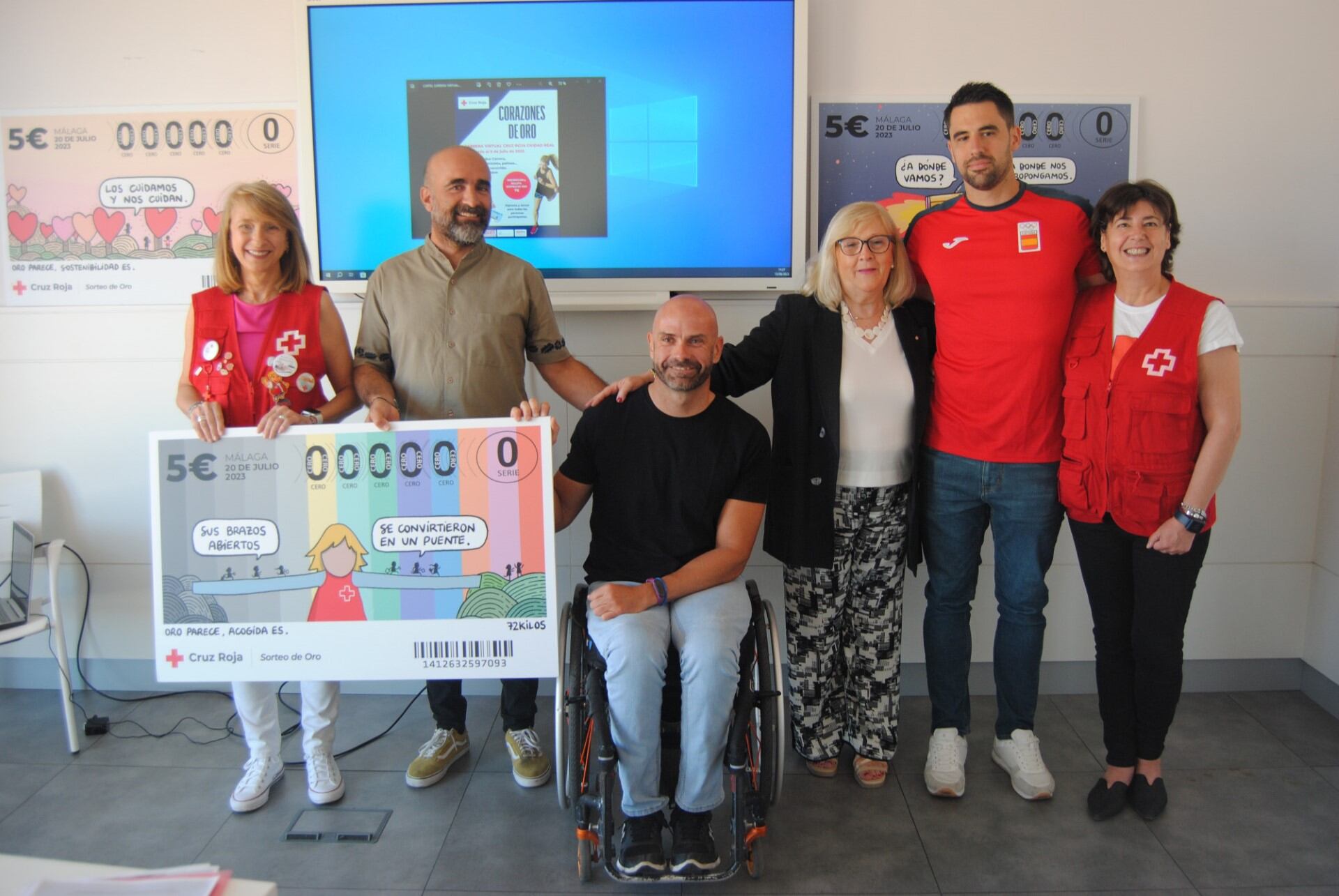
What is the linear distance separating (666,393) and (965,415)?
0.74 metres

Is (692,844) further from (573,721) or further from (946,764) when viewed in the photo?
(946,764)

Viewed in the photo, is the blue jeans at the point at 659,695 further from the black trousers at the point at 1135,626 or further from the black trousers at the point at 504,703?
the black trousers at the point at 1135,626

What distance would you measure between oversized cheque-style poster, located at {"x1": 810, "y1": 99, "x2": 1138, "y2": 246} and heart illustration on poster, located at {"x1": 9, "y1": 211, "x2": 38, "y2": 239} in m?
2.41

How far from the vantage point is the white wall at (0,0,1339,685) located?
2.71 meters

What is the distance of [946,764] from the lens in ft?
7.94

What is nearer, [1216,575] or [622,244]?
[622,244]

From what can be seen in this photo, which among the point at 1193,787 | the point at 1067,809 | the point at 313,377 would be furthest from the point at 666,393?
the point at 1193,787

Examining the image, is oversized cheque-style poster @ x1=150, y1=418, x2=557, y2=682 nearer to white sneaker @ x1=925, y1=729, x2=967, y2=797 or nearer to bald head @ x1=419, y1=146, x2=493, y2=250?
bald head @ x1=419, y1=146, x2=493, y2=250

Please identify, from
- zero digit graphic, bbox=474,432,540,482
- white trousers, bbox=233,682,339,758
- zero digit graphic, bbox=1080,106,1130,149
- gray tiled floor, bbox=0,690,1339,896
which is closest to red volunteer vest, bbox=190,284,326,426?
zero digit graphic, bbox=474,432,540,482

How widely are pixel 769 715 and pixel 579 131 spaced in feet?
5.73

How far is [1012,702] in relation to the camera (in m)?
2.46

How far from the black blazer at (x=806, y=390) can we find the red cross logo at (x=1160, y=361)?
0.50m

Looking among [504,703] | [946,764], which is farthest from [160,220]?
[946,764]

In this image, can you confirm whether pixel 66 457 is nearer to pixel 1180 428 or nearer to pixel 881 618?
pixel 881 618
